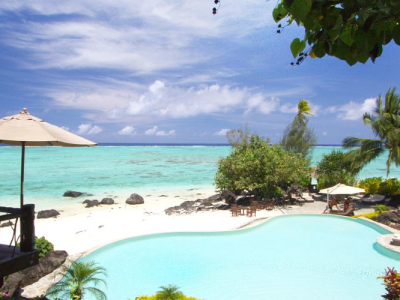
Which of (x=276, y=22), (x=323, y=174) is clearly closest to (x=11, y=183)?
(x=323, y=174)

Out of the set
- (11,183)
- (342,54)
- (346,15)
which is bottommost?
(11,183)

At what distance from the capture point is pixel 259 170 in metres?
20.8

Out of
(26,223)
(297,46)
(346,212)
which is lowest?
(346,212)

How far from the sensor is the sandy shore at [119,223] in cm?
1465

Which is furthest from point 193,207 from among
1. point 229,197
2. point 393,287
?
point 393,287

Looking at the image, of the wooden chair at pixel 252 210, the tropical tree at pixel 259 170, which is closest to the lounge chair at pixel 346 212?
the wooden chair at pixel 252 210

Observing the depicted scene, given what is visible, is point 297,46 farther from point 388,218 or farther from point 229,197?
point 229,197

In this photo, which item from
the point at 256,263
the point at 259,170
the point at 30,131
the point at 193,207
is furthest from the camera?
the point at 193,207

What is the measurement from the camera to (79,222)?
1850 cm

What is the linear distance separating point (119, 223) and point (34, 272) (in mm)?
9415

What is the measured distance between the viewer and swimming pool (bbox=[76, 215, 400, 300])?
27.8 ft

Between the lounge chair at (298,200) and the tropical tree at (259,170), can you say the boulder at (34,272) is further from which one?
the lounge chair at (298,200)

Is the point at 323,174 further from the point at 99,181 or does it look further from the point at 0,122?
the point at 99,181

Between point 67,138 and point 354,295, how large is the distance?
292 inches
